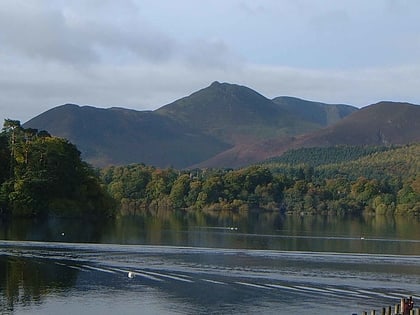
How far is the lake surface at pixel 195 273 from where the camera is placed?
4241 cm

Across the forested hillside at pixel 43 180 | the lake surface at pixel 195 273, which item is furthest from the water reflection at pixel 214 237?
the forested hillside at pixel 43 180

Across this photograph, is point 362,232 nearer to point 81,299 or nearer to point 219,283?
point 219,283

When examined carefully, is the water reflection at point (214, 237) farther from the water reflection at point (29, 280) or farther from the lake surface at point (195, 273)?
the water reflection at point (29, 280)

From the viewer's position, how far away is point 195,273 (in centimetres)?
5581

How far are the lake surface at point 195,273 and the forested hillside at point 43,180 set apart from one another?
18.4 metres

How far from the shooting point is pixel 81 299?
4309cm

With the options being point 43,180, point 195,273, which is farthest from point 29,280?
point 43,180

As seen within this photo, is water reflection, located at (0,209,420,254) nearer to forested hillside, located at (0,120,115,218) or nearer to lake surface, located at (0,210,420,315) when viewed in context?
lake surface, located at (0,210,420,315)

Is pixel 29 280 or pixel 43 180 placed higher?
pixel 43 180

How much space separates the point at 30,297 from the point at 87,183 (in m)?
82.8

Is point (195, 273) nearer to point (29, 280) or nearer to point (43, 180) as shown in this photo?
point (29, 280)

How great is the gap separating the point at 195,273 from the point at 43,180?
206 ft

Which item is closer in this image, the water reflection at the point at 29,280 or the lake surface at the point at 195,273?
the water reflection at the point at 29,280

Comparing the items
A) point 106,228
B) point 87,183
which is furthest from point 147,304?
point 87,183
